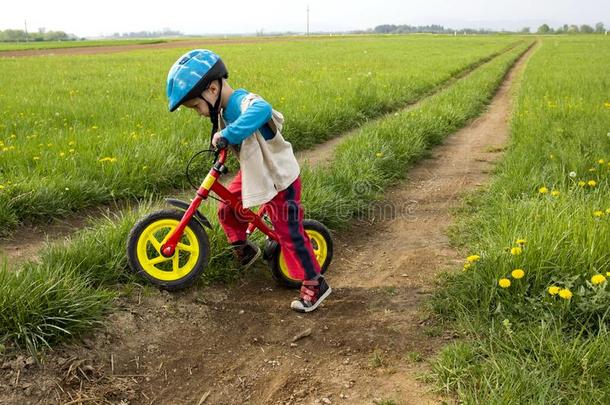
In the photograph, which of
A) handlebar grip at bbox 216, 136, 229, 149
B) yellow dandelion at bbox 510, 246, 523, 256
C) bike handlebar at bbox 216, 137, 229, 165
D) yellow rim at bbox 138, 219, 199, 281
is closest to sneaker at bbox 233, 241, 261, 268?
yellow rim at bbox 138, 219, 199, 281

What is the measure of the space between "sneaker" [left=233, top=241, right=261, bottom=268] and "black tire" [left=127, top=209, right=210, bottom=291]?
386mm

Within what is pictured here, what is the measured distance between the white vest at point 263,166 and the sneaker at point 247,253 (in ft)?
2.25

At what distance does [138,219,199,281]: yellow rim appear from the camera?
312 centimetres

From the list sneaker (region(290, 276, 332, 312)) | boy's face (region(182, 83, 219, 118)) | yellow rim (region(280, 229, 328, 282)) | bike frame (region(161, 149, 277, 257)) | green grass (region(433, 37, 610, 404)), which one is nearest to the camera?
green grass (region(433, 37, 610, 404))

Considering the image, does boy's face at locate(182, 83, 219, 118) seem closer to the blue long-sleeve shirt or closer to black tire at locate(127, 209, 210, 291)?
the blue long-sleeve shirt

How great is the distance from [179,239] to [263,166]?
0.69m

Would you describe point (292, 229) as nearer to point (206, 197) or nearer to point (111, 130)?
point (206, 197)

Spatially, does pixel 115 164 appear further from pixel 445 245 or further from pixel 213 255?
pixel 445 245

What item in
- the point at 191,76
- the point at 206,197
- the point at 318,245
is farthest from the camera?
the point at 318,245

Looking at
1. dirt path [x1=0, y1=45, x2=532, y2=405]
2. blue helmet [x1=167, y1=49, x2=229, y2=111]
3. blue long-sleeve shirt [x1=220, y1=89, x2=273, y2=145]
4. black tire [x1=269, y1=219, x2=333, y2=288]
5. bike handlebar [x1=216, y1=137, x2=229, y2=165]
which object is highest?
blue helmet [x1=167, y1=49, x2=229, y2=111]

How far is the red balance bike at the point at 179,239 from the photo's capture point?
303 centimetres

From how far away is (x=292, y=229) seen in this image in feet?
10.4

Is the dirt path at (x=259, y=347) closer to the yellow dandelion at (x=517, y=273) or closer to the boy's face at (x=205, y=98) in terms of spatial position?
the yellow dandelion at (x=517, y=273)

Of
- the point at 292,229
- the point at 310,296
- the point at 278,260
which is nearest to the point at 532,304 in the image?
the point at 310,296
